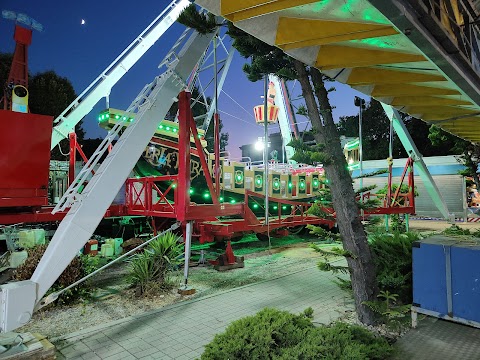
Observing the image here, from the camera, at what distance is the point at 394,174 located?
86.3 feet

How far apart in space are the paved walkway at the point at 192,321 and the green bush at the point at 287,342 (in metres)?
1.19

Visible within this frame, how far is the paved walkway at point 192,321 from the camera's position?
14.3 ft

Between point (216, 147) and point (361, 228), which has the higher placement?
point (216, 147)

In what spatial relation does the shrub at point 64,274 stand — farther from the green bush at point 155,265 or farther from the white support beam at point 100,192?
the white support beam at point 100,192

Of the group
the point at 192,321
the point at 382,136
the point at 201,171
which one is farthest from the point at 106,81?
the point at 382,136

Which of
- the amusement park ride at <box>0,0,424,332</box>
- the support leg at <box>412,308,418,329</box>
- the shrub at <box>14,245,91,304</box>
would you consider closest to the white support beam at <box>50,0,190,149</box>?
the amusement park ride at <box>0,0,424,332</box>

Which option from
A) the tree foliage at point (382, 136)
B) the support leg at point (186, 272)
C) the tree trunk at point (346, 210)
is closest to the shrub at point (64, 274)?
the support leg at point (186, 272)

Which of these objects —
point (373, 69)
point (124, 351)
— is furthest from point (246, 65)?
point (124, 351)

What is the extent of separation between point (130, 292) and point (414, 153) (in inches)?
620

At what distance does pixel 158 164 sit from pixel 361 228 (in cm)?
879

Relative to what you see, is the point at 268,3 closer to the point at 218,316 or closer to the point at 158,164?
the point at 218,316

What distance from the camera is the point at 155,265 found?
6.97 m

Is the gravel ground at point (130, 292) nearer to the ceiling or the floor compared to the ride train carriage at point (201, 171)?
nearer to the floor

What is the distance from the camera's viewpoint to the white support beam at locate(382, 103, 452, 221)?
15250mm
